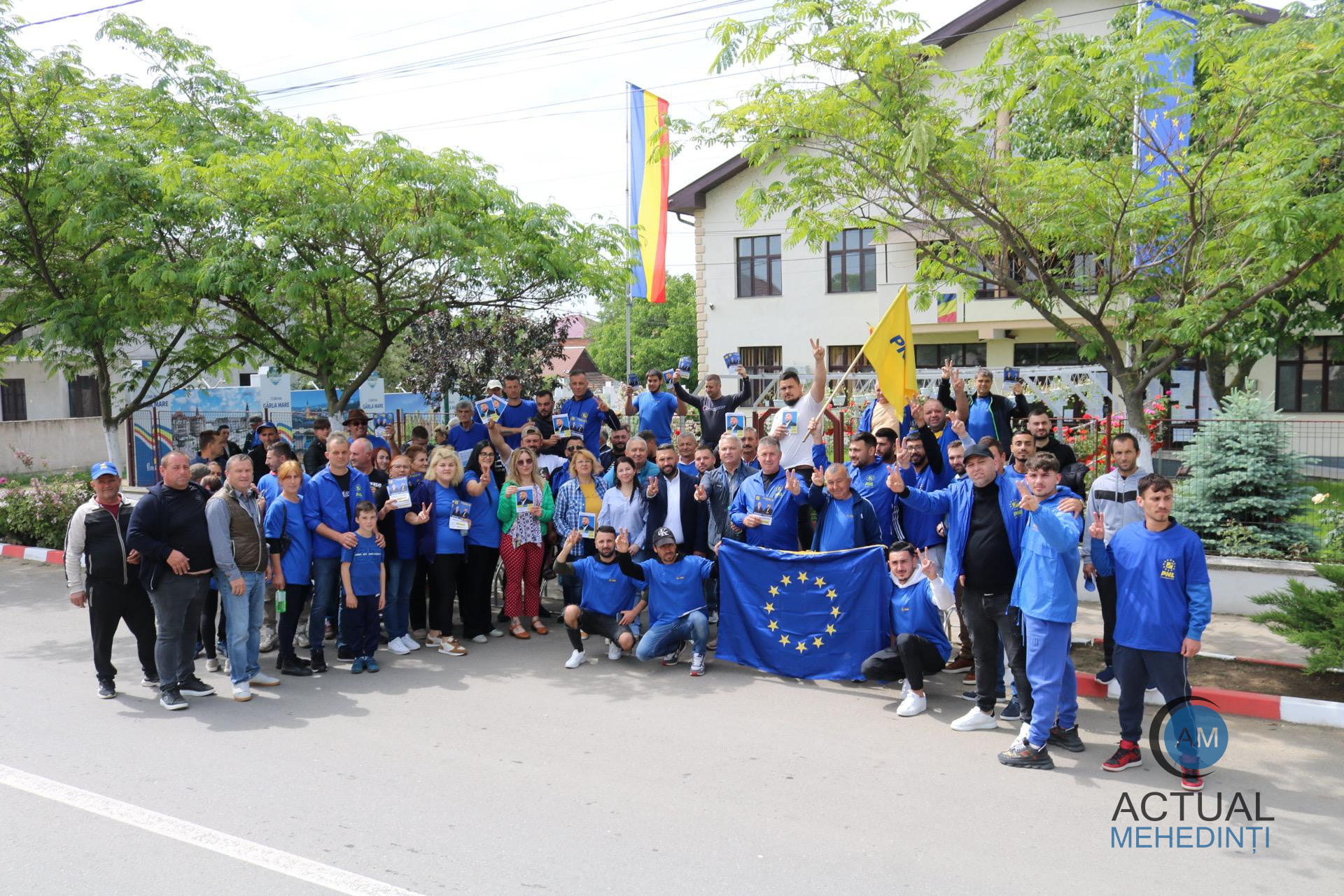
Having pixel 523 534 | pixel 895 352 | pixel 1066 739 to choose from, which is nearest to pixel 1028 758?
pixel 1066 739

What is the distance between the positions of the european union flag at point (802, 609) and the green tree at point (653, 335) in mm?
50940

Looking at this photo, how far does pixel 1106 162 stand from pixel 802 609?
189 inches

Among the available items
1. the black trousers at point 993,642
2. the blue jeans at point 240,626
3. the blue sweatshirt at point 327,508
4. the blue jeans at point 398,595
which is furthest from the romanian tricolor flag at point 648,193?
the black trousers at point 993,642

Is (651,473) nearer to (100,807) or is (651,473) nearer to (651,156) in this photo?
(651,156)

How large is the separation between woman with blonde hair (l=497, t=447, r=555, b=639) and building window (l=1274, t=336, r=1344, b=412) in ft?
71.0

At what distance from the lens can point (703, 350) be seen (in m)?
31.2

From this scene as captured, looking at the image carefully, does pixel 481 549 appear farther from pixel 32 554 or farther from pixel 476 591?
pixel 32 554

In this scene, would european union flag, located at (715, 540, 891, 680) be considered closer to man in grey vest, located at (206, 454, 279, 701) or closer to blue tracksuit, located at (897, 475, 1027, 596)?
blue tracksuit, located at (897, 475, 1027, 596)

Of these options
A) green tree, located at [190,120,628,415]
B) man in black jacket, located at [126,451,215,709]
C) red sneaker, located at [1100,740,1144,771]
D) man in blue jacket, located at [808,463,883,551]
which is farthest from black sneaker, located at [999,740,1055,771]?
green tree, located at [190,120,628,415]

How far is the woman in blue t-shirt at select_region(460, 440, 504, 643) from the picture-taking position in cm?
891

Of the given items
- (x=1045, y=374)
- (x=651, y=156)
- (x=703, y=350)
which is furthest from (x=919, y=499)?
(x=703, y=350)

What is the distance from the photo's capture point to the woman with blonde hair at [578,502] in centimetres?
875

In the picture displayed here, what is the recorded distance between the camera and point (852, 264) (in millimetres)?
29141

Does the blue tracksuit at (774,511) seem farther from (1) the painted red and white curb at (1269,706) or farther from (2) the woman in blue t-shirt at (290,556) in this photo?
(2) the woman in blue t-shirt at (290,556)
